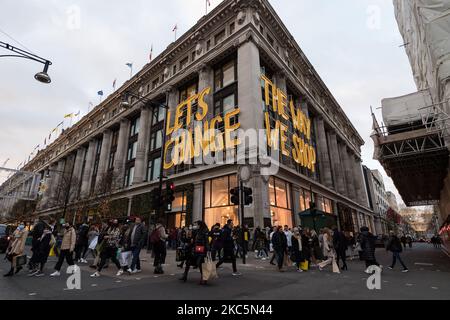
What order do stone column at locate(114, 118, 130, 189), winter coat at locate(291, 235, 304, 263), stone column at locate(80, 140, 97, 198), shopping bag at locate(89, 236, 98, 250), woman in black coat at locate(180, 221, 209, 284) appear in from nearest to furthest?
woman in black coat at locate(180, 221, 209, 284) → winter coat at locate(291, 235, 304, 263) → shopping bag at locate(89, 236, 98, 250) → stone column at locate(114, 118, 130, 189) → stone column at locate(80, 140, 97, 198)

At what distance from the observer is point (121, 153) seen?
40.1 meters

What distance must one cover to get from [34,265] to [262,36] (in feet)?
93.5

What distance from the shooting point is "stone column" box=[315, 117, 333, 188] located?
125 feet

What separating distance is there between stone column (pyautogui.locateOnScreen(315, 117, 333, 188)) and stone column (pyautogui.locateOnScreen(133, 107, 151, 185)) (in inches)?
1042

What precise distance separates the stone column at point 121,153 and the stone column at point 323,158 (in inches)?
1195

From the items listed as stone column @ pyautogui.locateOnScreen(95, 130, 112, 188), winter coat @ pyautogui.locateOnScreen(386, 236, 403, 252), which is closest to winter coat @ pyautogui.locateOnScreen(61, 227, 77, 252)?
winter coat @ pyautogui.locateOnScreen(386, 236, 403, 252)

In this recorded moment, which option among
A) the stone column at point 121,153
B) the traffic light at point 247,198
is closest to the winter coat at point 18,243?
the traffic light at point 247,198

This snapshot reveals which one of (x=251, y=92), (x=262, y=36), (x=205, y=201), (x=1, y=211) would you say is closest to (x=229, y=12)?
(x=262, y=36)

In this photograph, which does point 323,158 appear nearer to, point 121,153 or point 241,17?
point 241,17

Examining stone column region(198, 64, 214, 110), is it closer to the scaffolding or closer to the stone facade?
the stone facade

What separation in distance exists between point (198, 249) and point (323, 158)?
35.4 metres

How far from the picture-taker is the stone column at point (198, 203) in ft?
82.7
